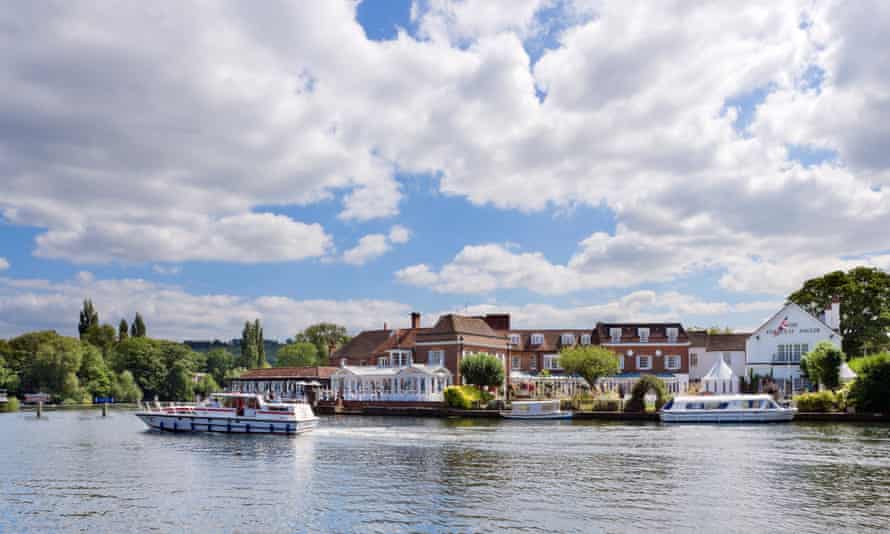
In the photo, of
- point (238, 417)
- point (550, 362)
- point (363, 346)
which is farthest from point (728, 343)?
point (238, 417)

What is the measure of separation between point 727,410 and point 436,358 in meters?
31.0

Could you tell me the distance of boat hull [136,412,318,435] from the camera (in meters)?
47.1

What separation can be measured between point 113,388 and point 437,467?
274ft

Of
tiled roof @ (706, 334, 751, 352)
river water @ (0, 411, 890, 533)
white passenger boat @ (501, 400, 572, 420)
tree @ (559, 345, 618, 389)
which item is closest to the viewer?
river water @ (0, 411, 890, 533)

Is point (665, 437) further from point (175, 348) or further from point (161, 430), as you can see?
point (175, 348)

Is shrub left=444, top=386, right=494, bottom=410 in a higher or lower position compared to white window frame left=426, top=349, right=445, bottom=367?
lower

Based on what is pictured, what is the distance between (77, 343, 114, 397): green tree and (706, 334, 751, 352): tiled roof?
243ft

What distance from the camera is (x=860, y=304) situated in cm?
7300

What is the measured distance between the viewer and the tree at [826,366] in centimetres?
6003

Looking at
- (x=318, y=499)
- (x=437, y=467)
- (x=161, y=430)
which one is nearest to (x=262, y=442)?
(x=161, y=430)

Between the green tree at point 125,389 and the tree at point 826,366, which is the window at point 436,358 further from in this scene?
the green tree at point 125,389

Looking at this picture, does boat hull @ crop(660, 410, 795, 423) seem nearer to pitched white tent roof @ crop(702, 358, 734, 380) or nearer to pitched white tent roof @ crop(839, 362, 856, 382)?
pitched white tent roof @ crop(839, 362, 856, 382)

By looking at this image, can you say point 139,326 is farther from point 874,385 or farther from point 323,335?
point 874,385

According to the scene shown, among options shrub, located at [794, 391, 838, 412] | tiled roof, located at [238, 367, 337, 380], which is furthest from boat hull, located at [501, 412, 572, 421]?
tiled roof, located at [238, 367, 337, 380]
